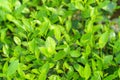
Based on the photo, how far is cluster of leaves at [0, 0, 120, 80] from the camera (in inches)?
56.3

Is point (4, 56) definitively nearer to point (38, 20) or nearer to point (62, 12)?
point (38, 20)

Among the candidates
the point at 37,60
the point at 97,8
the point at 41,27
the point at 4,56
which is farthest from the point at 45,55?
the point at 97,8

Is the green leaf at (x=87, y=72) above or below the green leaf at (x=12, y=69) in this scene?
below

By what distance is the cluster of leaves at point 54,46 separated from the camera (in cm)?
143

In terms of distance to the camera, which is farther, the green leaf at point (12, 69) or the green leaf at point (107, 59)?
the green leaf at point (107, 59)

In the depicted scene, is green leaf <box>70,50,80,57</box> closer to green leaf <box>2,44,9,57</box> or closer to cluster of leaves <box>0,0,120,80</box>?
cluster of leaves <box>0,0,120,80</box>

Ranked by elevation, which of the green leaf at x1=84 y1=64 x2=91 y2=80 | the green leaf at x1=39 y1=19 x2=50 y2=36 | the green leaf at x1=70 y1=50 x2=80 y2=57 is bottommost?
the green leaf at x1=84 y1=64 x2=91 y2=80

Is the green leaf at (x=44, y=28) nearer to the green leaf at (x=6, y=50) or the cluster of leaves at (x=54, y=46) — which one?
the cluster of leaves at (x=54, y=46)

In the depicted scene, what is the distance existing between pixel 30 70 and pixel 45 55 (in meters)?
0.11

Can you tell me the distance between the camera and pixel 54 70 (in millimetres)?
1551

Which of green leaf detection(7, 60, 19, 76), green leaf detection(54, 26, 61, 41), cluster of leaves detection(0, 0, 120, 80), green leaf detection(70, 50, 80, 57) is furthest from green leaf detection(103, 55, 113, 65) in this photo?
green leaf detection(7, 60, 19, 76)

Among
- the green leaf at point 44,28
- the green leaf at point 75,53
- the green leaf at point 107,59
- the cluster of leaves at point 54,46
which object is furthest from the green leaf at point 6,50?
the green leaf at point 107,59

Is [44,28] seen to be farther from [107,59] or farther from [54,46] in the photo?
[107,59]

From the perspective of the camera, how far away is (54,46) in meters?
1.46
